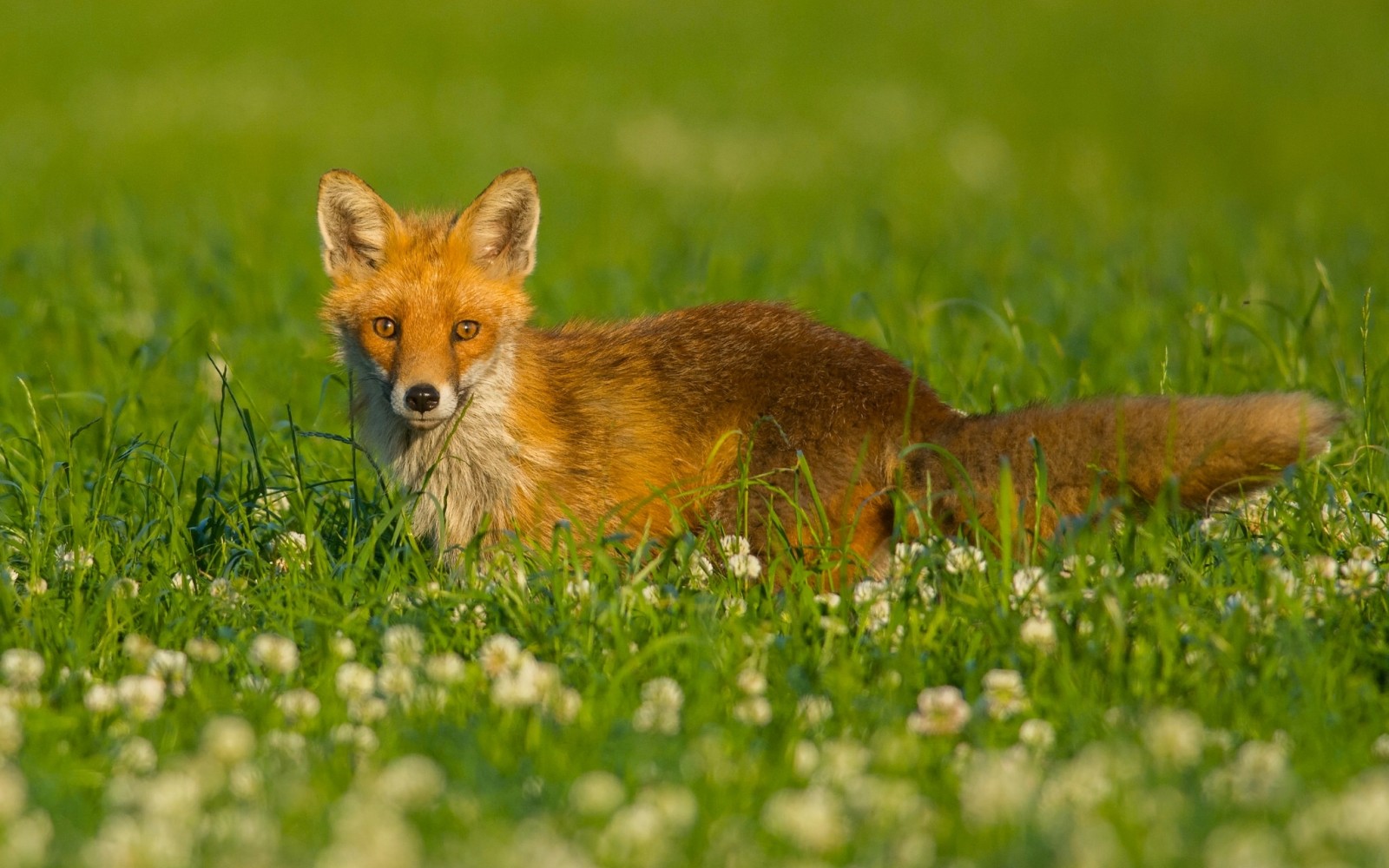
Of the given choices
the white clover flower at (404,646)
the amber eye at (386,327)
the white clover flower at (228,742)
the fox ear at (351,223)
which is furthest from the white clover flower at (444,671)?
the fox ear at (351,223)

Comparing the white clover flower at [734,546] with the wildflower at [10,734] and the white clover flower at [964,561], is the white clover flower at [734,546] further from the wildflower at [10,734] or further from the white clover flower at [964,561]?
the wildflower at [10,734]

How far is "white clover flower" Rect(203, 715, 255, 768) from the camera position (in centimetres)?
332

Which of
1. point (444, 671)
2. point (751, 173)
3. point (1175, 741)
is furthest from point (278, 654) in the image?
point (751, 173)

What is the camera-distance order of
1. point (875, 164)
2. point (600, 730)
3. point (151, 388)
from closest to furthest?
point (600, 730), point (151, 388), point (875, 164)

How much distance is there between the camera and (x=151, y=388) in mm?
7578

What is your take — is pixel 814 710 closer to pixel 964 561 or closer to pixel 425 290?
pixel 964 561

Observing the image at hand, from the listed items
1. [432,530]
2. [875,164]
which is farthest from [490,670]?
[875,164]

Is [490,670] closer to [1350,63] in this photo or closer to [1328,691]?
[1328,691]

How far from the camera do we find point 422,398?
5.29 metres

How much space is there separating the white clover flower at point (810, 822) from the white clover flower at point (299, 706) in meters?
1.34

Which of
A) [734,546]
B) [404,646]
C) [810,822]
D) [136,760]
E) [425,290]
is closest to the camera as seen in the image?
[810,822]

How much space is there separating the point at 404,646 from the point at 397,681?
0.72 ft

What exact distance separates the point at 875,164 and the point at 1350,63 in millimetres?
14285

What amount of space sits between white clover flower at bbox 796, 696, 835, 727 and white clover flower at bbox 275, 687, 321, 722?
4.25ft
